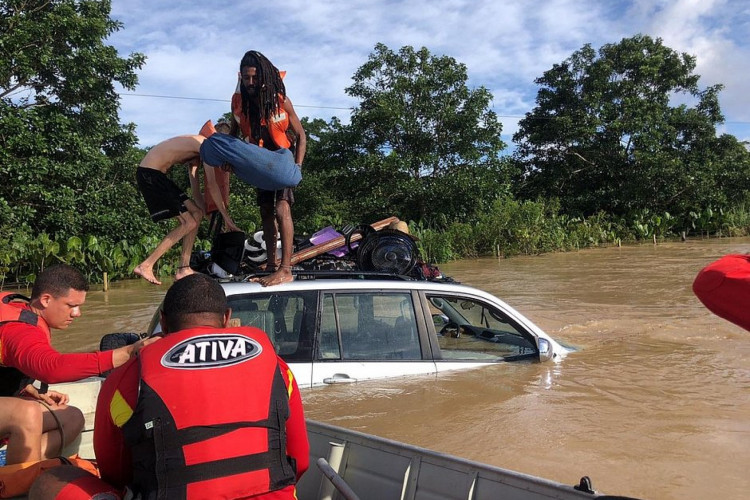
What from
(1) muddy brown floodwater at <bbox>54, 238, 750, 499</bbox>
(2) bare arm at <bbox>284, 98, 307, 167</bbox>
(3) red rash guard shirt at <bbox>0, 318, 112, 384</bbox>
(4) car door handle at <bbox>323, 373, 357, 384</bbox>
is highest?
(2) bare arm at <bbox>284, 98, 307, 167</bbox>

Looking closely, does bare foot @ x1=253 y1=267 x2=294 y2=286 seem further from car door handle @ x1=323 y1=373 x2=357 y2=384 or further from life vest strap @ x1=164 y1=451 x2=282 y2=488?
life vest strap @ x1=164 y1=451 x2=282 y2=488

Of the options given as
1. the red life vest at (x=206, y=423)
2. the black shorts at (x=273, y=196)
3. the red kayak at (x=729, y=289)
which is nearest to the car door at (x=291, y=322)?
the black shorts at (x=273, y=196)

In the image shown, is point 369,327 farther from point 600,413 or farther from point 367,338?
point 600,413

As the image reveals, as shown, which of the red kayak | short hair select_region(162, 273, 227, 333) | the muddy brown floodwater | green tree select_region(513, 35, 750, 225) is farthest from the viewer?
green tree select_region(513, 35, 750, 225)

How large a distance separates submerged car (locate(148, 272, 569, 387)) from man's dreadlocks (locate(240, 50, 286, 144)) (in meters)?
1.21

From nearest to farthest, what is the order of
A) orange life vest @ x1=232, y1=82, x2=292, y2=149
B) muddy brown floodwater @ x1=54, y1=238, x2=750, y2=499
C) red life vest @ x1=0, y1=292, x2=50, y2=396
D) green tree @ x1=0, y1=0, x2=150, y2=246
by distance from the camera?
red life vest @ x1=0, y1=292, x2=50, y2=396
muddy brown floodwater @ x1=54, y1=238, x2=750, y2=499
orange life vest @ x1=232, y1=82, x2=292, y2=149
green tree @ x1=0, y1=0, x2=150, y2=246

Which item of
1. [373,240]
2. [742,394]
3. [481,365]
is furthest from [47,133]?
[742,394]

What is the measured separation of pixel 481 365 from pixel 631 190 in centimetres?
2903

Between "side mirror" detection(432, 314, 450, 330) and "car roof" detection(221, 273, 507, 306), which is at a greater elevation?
"car roof" detection(221, 273, 507, 306)

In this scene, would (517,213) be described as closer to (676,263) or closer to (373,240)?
(676,263)

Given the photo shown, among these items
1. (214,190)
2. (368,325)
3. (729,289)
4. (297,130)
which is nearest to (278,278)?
(368,325)

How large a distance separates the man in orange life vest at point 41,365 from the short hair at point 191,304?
604 millimetres

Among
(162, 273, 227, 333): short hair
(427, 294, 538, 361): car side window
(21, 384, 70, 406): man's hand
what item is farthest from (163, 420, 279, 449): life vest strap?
(427, 294, 538, 361): car side window

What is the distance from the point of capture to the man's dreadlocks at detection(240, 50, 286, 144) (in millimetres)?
4805
